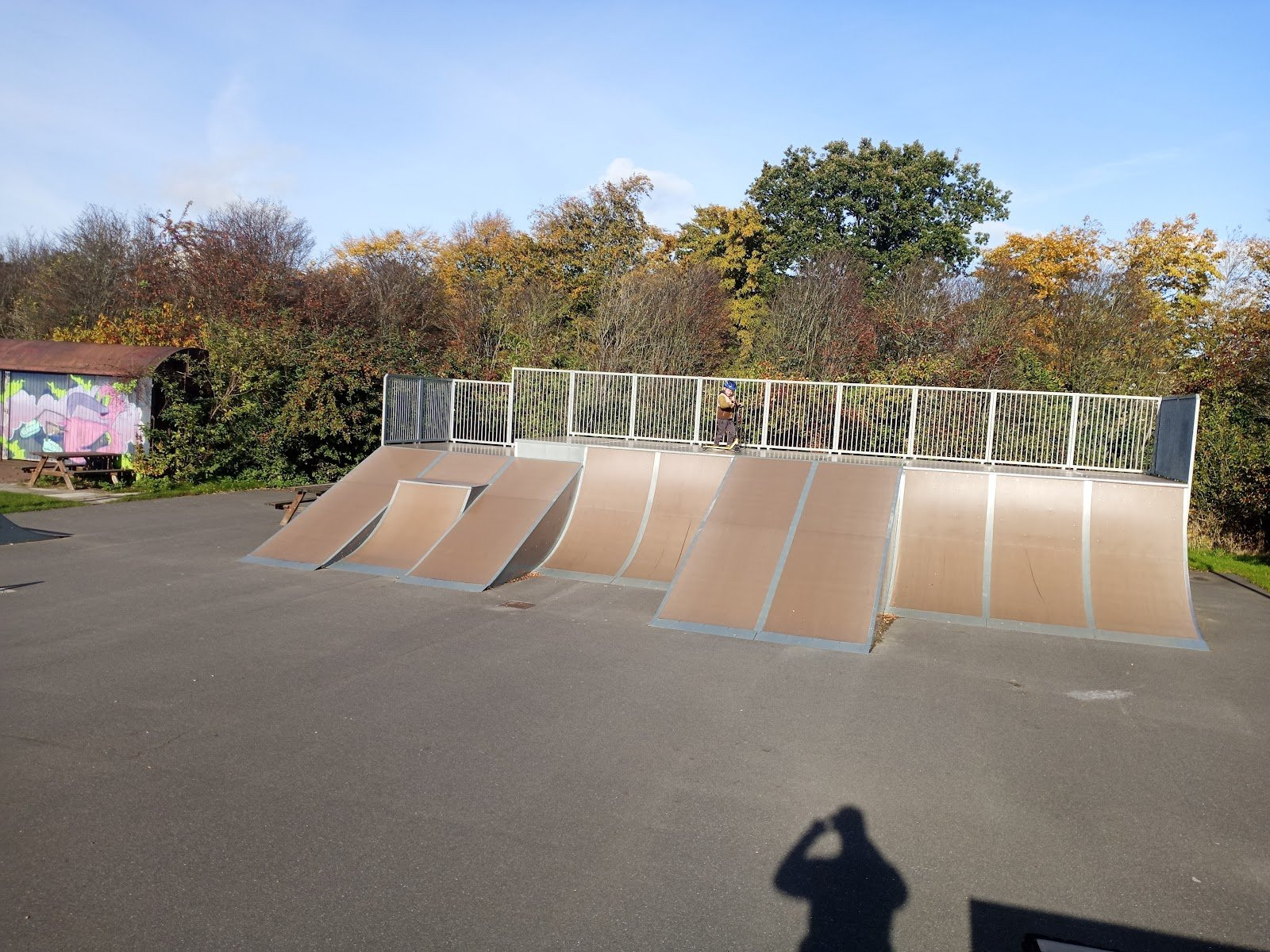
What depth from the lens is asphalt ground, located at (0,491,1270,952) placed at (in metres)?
4.00

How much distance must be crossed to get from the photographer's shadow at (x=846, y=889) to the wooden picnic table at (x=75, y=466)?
1798cm

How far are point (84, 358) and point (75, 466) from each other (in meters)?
2.53

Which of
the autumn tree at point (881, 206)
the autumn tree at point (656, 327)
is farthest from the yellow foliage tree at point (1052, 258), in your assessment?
the autumn tree at point (656, 327)

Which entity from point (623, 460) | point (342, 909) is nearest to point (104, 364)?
point (623, 460)

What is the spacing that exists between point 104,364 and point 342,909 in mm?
18817

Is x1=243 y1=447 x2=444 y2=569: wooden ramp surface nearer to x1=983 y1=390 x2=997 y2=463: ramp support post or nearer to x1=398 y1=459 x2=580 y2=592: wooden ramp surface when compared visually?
x1=398 y1=459 x2=580 y2=592: wooden ramp surface

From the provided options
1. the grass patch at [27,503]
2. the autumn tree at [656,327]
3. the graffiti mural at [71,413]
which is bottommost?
the grass patch at [27,503]

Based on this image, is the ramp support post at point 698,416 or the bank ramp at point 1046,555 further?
the ramp support post at point 698,416

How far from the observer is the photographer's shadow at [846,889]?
3.90 m

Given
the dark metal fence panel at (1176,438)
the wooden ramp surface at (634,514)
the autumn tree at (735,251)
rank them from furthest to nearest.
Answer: the autumn tree at (735,251) → the wooden ramp surface at (634,514) → the dark metal fence panel at (1176,438)

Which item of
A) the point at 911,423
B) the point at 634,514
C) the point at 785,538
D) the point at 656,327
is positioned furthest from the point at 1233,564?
the point at 656,327

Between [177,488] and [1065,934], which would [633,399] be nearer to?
[177,488]

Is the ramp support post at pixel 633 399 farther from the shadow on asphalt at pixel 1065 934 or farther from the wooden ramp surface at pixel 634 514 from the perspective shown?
the shadow on asphalt at pixel 1065 934

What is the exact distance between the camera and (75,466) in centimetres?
1875
